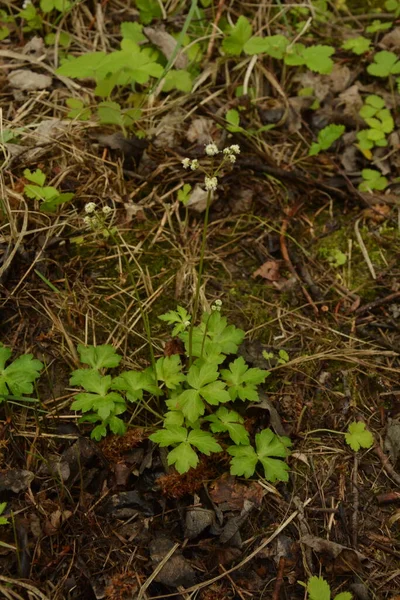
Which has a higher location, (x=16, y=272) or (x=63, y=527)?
(x=16, y=272)

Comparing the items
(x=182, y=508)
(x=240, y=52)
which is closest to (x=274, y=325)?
(x=182, y=508)

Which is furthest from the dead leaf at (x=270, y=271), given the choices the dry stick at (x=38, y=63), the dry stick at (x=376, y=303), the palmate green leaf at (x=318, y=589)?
the dry stick at (x=38, y=63)

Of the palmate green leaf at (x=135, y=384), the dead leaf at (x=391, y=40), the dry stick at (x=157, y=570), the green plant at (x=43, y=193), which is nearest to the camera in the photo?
the dry stick at (x=157, y=570)

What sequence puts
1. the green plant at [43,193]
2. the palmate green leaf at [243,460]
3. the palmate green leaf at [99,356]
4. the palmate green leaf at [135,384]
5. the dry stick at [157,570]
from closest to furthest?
the dry stick at [157,570], the palmate green leaf at [243,460], the palmate green leaf at [135,384], the palmate green leaf at [99,356], the green plant at [43,193]

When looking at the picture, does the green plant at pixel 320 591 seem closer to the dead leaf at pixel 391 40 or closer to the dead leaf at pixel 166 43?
the dead leaf at pixel 166 43

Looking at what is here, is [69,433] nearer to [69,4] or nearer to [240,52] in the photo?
[240,52]
